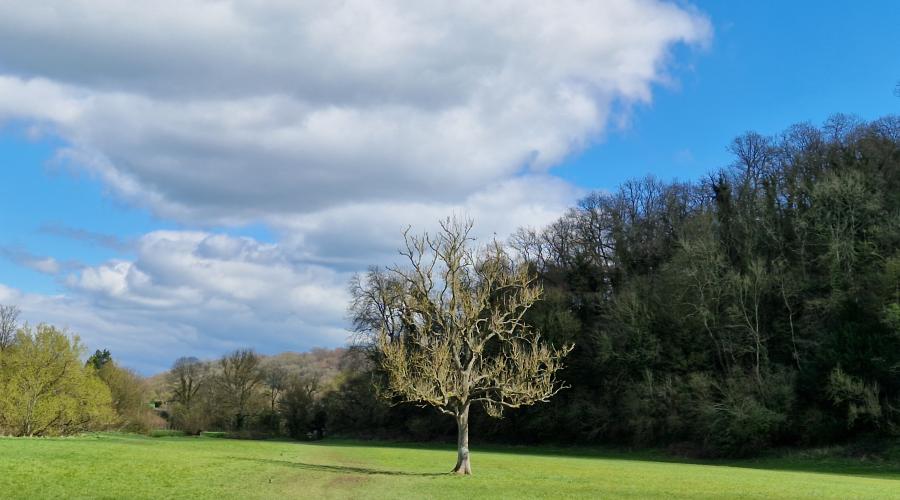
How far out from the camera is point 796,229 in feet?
197

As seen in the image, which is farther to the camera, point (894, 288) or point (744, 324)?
point (744, 324)

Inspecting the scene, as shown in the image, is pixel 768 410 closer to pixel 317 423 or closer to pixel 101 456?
pixel 101 456

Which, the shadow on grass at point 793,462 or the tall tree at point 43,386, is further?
the tall tree at point 43,386

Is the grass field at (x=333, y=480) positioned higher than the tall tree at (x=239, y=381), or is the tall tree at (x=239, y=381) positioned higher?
the tall tree at (x=239, y=381)

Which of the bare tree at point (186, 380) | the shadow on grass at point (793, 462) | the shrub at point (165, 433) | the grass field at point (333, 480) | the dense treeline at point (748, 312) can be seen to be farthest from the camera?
the bare tree at point (186, 380)

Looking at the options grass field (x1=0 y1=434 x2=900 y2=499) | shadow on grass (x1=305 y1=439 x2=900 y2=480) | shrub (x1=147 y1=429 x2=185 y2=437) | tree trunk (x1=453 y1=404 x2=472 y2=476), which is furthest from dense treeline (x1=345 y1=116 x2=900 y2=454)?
shrub (x1=147 y1=429 x2=185 y2=437)

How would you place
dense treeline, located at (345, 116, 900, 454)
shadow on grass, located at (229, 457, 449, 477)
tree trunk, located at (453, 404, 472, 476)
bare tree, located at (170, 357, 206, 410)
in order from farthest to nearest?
bare tree, located at (170, 357, 206, 410), dense treeline, located at (345, 116, 900, 454), shadow on grass, located at (229, 457, 449, 477), tree trunk, located at (453, 404, 472, 476)

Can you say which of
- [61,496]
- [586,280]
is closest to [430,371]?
[61,496]

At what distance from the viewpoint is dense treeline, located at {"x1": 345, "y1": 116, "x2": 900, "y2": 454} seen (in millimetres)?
51000

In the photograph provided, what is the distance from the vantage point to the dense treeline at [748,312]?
5100 centimetres

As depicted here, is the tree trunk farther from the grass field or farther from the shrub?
the shrub

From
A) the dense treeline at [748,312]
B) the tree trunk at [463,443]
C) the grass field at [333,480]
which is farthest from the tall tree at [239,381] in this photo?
the tree trunk at [463,443]

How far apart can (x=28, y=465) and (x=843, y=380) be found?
49476 millimetres

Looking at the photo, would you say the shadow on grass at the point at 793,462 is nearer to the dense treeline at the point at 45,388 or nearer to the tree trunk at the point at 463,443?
the tree trunk at the point at 463,443
